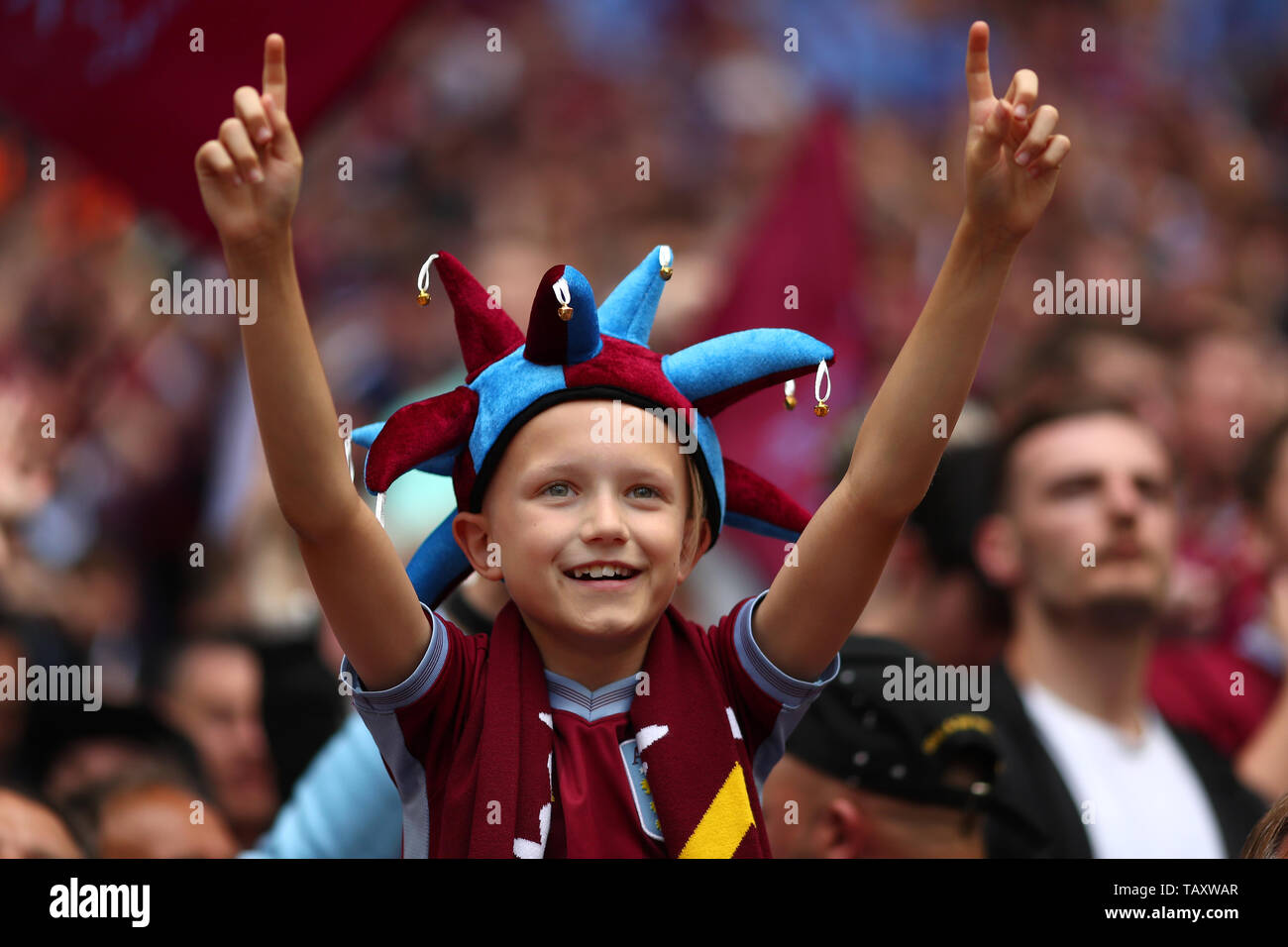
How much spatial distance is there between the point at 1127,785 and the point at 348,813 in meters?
1.93

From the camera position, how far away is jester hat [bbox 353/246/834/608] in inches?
91.8

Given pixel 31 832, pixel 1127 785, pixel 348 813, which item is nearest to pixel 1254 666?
pixel 1127 785

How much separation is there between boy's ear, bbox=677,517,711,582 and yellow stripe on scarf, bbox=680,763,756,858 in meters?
0.30

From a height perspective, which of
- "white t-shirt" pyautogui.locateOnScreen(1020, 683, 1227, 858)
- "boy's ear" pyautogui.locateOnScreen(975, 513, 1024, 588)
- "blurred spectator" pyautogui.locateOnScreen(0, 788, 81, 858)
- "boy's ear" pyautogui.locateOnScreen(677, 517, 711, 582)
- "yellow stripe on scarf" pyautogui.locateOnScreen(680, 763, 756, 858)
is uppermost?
"boy's ear" pyautogui.locateOnScreen(677, 517, 711, 582)

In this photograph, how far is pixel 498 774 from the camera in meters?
2.24

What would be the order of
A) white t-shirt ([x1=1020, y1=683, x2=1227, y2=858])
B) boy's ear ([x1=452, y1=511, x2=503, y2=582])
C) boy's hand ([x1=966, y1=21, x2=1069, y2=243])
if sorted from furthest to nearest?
white t-shirt ([x1=1020, y1=683, x2=1227, y2=858]) < boy's ear ([x1=452, y1=511, x2=503, y2=582]) < boy's hand ([x1=966, y1=21, x2=1069, y2=243])

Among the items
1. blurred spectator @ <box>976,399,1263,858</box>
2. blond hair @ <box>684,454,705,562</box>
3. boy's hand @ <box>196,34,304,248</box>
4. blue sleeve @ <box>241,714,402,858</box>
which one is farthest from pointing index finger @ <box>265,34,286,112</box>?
blurred spectator @ <box>976,399,1263,858</box>

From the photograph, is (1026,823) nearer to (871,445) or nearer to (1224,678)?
(871,445)

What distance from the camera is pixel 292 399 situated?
6.72ft

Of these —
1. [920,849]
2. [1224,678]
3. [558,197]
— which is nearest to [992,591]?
[1224,678]

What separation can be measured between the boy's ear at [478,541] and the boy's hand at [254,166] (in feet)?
1.98

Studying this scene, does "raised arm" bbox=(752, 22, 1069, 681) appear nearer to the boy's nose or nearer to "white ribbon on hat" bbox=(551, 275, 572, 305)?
the boy's nose
